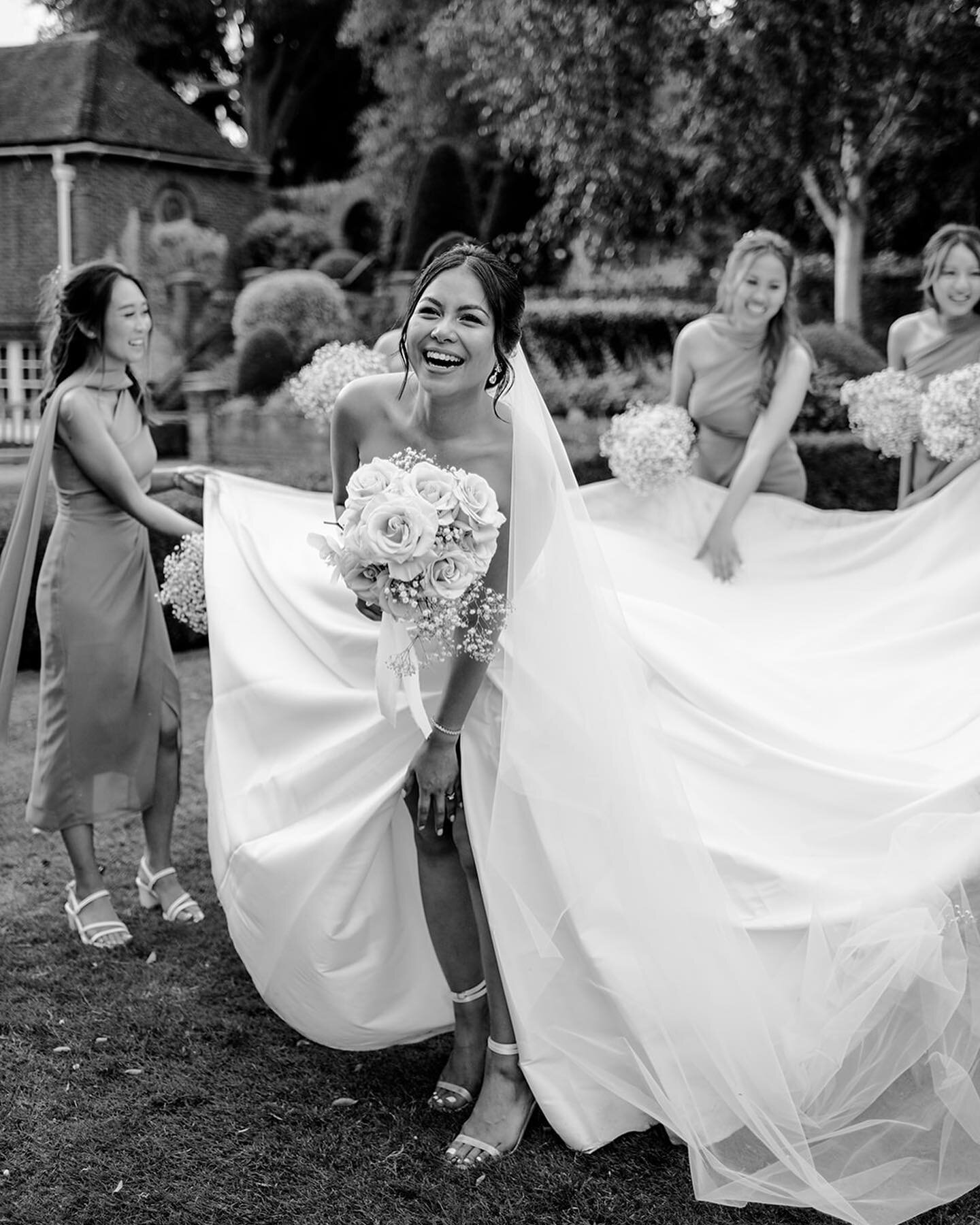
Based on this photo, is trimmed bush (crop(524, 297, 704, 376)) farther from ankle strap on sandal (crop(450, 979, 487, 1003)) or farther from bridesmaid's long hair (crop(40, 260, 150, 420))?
ankle strap on sandal (crop(450, 979, 487, 1003))

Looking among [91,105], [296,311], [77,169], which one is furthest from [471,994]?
[91,105]

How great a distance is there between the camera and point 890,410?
5520 mm

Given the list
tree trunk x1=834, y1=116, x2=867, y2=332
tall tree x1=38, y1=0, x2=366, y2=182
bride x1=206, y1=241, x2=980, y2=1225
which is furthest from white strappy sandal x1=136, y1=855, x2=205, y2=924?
tall tree x1=38, y1=0, x2=366, y2=182

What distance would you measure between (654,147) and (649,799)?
53.7 ft

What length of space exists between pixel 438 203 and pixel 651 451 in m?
17.5

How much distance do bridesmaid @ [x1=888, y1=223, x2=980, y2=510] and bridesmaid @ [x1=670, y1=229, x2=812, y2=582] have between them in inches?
21.9

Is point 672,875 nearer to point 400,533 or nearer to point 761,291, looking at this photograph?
point 400,533

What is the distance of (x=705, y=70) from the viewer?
54.9 feet

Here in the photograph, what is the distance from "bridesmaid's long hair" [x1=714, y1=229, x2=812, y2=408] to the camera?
17.5 ft

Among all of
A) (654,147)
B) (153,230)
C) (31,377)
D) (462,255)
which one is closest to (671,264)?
(654,147)

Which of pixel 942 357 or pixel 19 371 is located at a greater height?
pixel 942 357

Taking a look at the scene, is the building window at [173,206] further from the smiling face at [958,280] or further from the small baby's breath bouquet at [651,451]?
the smiling face at [958,280]

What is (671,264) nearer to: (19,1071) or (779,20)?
(779,20)

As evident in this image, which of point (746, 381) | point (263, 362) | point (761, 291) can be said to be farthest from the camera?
point (263, 362)
